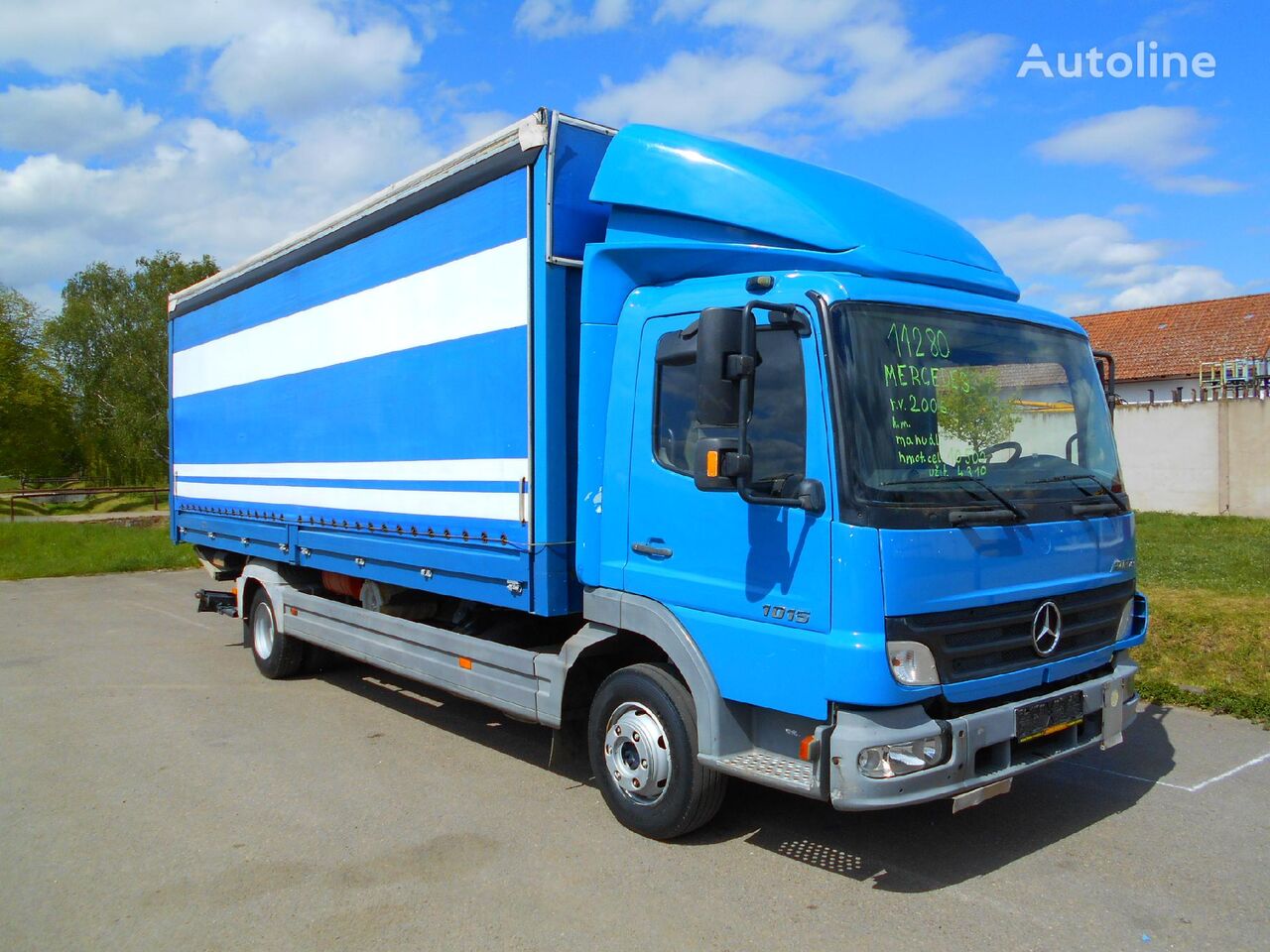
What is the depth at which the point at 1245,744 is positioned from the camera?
6.21 m

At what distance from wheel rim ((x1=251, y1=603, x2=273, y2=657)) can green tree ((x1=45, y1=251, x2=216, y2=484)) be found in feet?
151

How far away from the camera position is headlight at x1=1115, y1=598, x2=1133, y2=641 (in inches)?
191

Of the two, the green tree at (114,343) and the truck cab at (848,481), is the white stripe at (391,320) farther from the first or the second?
the green tree at (114,343)

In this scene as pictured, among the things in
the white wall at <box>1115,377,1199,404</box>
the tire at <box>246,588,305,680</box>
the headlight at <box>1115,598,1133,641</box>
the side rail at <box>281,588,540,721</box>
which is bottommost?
the tire at <box>246,588,305,680</box>

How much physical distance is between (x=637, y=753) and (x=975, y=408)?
224 centimetres

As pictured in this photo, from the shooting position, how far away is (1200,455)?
63.4 feet

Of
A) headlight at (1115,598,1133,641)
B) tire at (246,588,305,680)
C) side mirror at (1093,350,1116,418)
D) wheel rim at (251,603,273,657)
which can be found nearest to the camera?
headlight at (1115,598,1133,641)

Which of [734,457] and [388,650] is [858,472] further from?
[388,650]

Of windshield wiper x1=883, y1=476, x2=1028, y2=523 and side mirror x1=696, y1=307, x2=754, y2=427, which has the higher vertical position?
side mirror x1=696, y1=307, x2=754, y2=427

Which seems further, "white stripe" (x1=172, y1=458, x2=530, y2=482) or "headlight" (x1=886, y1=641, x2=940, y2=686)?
"white stripe" (x1=172, y1=458, x2=530, y2=482)

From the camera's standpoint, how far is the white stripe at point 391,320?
5.40 metres

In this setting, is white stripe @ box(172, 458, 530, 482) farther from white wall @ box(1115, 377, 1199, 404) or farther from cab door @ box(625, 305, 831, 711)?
white wall @ box(1115, 377, 1199, 404)

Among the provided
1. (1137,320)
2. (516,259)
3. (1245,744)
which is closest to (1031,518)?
(516,259)

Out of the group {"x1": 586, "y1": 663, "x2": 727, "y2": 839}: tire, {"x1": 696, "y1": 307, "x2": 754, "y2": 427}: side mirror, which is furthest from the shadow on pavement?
{"x1": 696, "y1": 307, "x2": 754, "y2": 427}: side mirror
